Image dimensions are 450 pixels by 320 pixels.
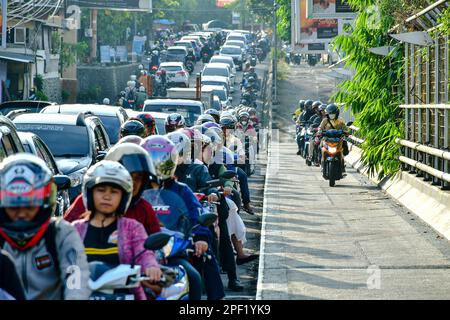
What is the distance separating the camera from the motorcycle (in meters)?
26.4

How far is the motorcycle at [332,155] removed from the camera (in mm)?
26375

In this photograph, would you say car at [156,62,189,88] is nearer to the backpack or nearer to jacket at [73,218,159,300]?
jacket at [73,218,159,300]

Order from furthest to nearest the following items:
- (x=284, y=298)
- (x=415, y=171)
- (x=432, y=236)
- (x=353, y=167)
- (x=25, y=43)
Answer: (x=25, y=43) → (x=353, y=167) → (x=415, y=171) → (x=432, y=236) → (x=284, y=298)

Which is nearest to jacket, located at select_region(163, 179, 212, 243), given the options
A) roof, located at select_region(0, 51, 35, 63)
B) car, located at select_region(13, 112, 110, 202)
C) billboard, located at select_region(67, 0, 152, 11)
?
car, located at select_region(13, 112, 110, 202)

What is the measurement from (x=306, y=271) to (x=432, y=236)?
3463 millimetres

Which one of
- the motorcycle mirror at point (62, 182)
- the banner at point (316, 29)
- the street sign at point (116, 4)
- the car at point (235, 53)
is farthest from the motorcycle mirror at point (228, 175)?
the car at point (235, 53)

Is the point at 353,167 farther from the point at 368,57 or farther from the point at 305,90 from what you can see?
the point at 305,90

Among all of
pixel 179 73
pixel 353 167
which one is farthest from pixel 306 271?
pixel 179 73

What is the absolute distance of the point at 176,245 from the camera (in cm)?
925

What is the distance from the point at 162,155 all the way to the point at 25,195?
9.75ft

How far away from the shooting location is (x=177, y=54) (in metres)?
91.9

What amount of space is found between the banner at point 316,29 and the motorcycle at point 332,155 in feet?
118

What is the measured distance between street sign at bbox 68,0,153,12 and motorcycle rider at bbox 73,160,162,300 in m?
78.7

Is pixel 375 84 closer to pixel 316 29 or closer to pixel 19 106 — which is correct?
pixel 19 106
